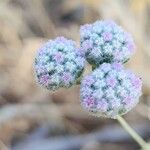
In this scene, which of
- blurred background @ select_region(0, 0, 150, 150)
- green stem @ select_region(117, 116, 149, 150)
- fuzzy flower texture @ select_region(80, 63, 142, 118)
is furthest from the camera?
blurred background @ select_region(0, 0, 150, 150)

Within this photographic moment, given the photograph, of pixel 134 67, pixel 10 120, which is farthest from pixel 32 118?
pixel 134 67

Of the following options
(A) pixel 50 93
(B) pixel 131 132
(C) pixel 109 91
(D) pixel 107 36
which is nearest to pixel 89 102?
(C) pixel 109 91

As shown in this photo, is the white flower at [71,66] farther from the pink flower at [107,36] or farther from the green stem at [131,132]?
the green stem at [131,132]

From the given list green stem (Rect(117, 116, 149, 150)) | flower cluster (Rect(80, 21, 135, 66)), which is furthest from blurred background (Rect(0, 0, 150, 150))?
flower cluster (Rect(80, 21, 135, 66))

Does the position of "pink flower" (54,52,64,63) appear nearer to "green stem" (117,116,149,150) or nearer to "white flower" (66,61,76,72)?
"white flower" (66,61,76,72)

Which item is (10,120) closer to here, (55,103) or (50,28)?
(55,103)

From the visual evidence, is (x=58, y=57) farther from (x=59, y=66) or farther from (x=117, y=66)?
(x=117, y=66)

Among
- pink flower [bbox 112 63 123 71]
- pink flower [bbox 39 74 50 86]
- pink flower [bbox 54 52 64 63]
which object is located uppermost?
pink flower [bbox 54 52 64 63]
